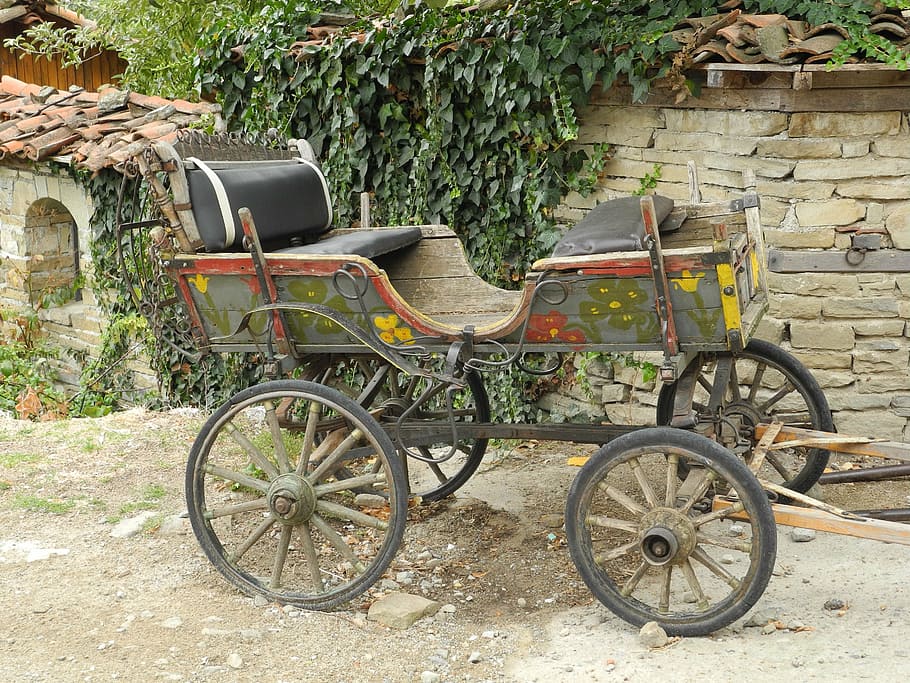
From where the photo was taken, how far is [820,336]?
17.3ft

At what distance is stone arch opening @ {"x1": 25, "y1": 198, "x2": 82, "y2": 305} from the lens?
30.1 feet

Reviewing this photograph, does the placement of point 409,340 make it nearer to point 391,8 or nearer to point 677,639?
point 677,639

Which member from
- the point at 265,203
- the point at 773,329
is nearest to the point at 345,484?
the point at 265,203

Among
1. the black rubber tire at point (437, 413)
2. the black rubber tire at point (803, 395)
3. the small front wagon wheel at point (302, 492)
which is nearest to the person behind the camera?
the small front wagon wheel at point (302, 492)

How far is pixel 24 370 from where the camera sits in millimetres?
8891

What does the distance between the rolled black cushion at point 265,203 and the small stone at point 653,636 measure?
210 cm

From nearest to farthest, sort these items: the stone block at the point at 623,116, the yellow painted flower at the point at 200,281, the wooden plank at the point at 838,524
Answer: the wooden plank at the point at 838,524
the yellow painted flower at the point at 200,281
the stone block at the point at 623,116

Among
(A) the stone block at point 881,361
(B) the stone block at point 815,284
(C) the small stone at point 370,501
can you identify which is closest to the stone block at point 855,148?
(B) the stone block at point 815,284

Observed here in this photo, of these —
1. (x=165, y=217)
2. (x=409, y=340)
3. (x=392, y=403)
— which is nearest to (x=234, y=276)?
(x=165, y=217)

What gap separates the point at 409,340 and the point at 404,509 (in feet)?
2.06

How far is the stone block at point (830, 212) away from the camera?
5109 mm

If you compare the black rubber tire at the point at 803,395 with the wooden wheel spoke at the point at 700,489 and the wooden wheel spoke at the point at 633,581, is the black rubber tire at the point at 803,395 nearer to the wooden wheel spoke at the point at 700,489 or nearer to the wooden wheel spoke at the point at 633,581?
the wooden wheel spoke at the point at 700,489

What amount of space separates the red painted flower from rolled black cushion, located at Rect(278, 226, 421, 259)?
0.81m

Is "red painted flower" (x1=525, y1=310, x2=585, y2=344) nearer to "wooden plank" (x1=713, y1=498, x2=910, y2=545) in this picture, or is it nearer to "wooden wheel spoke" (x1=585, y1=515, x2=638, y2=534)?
"wooden wheel spoke" (x1=585, y1=515, x2=638, y2=534)
